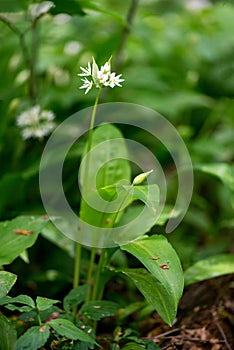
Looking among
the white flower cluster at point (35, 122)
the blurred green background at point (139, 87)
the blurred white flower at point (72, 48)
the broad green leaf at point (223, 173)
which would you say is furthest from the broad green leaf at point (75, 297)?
the blurred white flower at point (72, 48)

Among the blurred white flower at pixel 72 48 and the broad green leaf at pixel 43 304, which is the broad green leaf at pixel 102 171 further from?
the blurred white flower at pixel 72 48

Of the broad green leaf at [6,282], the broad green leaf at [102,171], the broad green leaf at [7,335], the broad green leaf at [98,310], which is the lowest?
the broad green leaf at [7,335]

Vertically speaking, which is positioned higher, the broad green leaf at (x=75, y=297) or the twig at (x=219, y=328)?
the broad green leaf at (x=75, y=297)

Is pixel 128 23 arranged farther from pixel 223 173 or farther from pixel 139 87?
pixel 223 173

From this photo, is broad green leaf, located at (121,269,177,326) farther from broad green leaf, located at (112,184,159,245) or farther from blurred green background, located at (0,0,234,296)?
blurred green background, located at (0,0,234,296)

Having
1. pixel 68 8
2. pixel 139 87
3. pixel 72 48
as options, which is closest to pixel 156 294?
pixel 68 8

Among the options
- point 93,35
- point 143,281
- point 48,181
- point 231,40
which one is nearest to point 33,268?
point 48,181

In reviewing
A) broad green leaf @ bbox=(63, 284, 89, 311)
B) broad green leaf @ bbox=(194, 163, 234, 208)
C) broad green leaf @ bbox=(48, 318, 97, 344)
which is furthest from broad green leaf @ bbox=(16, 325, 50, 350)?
broad green leaf @ bbox=(194, 163, 234, 208)
